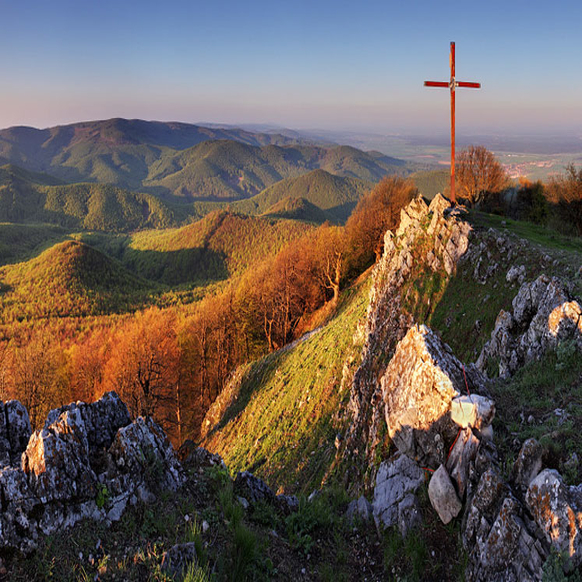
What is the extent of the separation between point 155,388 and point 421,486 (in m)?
38.6

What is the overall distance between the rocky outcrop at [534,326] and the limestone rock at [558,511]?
5.12 m

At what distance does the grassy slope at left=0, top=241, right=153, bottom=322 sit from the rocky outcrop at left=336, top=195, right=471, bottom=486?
106 metres

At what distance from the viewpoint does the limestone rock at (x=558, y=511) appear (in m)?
4.48

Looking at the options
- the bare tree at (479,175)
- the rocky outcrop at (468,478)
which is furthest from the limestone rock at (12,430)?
the bare tree at (479,175)

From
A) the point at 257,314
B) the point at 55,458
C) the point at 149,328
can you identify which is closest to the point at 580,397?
the point at 55,458

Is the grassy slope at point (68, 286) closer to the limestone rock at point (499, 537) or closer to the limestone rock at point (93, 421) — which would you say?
the limestone rock at point (93, 421)

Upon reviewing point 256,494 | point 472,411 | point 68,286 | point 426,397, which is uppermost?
point 472,411

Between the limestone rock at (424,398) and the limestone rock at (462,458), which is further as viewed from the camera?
the limestone rock at (424,398)

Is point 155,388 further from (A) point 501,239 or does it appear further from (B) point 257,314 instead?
(A) point 501,239

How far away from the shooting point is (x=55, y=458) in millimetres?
6219

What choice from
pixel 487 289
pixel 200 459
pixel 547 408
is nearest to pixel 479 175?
pixel 487 289

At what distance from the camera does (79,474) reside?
6.29 m

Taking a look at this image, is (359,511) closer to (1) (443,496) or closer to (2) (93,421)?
(1) (443,496)

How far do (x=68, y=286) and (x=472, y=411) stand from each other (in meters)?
141
